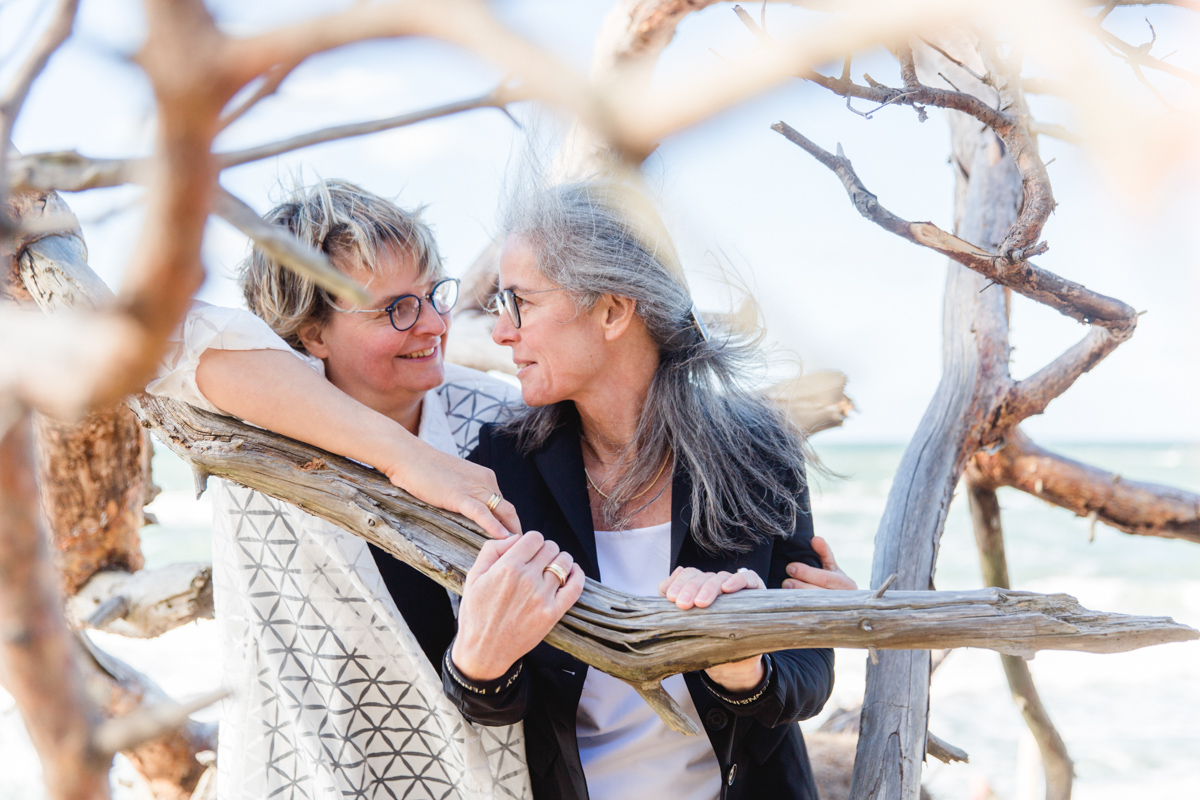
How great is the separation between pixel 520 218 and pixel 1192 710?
850 centimetres

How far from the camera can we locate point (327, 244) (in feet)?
6.66

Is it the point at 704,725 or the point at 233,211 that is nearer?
the point at 233,211

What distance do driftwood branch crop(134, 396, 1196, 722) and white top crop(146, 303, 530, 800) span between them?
0.31 metres

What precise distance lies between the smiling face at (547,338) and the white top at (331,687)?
526 millimetres

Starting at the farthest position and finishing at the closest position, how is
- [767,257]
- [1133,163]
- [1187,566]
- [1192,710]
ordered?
[1187,566]
[1192,710]
[767,257]
[1133,163]

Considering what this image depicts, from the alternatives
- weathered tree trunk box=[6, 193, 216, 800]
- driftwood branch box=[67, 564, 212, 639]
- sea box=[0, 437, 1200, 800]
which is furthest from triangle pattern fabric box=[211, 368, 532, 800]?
driftwood branch box=[67, 564, 212, 639]

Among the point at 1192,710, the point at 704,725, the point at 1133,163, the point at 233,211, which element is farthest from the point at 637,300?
the point at 1192,710

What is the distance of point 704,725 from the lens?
72.6 inches

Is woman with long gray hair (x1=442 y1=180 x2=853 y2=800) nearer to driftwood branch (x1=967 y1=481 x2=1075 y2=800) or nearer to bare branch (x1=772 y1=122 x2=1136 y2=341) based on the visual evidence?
bare branch (x1=772 y1=122 x2=1136 y2=341)

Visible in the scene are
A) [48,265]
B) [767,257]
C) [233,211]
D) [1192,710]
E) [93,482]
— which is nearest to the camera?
[233,211]

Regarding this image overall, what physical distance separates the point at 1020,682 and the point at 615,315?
2.38 m

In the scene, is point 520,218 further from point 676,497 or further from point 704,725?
point 704,725

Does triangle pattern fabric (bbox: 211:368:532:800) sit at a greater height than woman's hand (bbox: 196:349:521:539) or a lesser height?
lesser

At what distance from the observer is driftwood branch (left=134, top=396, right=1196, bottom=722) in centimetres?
138
